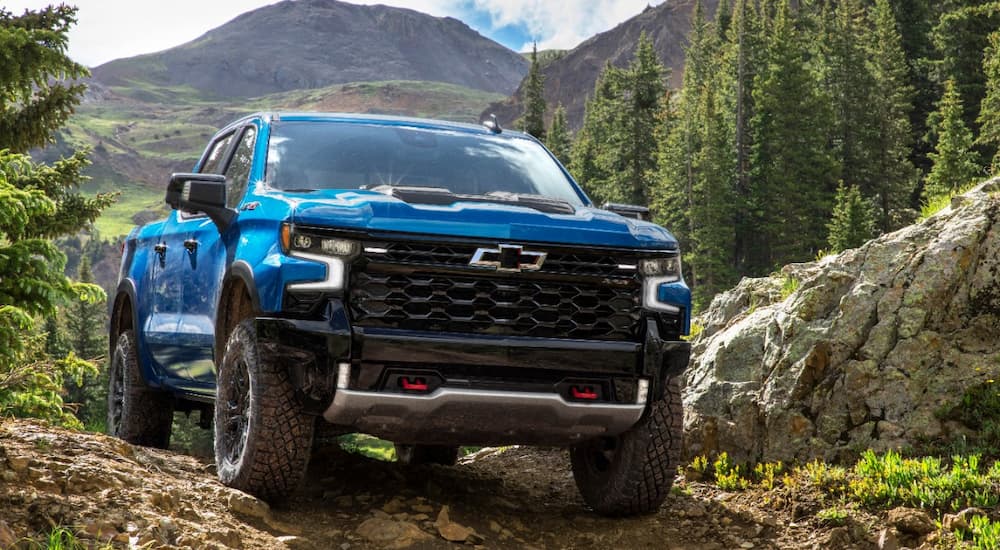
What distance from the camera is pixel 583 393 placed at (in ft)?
16.5

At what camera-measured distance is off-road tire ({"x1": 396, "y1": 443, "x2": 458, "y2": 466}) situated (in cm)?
794

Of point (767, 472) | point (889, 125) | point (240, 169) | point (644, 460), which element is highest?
point (889, 125)

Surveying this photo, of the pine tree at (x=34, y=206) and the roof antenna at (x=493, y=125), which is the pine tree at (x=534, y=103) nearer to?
the pine tree at (x=34, y=206)

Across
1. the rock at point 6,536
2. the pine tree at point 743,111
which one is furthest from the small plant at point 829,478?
the pine tree at point 743,111

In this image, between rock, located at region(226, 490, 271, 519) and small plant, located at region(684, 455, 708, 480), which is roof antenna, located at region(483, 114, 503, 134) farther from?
rock, located at region(226, 490, 271, 519)

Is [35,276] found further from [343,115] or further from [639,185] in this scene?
[639,185]

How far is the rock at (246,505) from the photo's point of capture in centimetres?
495

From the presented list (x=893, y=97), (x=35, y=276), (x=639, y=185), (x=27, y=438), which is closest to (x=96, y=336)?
(x=639, y=185)

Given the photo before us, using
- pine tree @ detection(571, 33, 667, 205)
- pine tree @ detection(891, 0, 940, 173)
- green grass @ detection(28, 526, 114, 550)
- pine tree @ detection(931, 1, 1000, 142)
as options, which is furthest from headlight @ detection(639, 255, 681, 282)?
pine tree @ detection(891, 0, 940, 173)

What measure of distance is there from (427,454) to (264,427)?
333 cm

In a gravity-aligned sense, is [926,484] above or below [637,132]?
below

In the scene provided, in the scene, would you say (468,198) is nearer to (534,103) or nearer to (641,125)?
(641,125)

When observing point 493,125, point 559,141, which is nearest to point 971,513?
point 493,125

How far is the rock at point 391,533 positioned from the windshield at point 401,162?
186 centimetres
